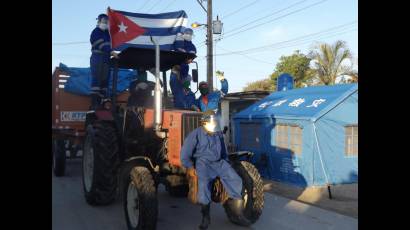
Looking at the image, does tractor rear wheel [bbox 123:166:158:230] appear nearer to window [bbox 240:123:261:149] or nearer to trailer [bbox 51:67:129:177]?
trailer [bbox 51:67:129:177]

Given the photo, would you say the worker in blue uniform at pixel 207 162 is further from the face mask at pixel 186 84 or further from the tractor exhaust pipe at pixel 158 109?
the face mask at pixel 186 84

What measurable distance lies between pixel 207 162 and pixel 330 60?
20.6m

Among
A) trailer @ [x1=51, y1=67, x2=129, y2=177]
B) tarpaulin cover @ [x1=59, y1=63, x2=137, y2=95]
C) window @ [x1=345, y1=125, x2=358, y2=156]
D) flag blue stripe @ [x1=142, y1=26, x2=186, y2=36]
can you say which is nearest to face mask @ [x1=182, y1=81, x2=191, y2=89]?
flag blue stripe @ [x1=142, y1=26, x2=186, y2=36]

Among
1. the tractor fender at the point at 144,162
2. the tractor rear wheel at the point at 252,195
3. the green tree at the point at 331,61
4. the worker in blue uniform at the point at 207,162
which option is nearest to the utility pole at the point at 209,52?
the green tree at the point at 331,61

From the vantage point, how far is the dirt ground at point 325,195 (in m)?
8.18

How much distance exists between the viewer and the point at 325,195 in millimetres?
9633

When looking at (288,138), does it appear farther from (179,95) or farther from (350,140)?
(179,95)

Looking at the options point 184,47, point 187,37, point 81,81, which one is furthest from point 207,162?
point 81,81

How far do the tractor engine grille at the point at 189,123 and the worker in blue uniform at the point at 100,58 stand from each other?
2.90m

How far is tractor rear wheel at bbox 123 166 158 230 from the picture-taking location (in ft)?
17.4
